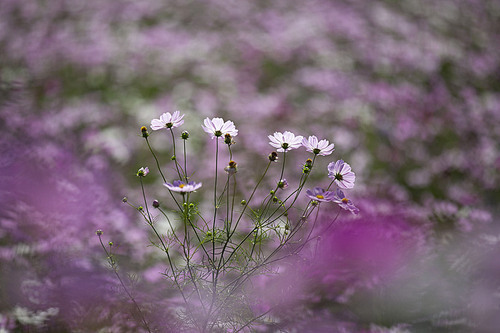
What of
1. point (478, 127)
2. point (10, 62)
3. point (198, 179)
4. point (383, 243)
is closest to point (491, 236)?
point (383, 243)

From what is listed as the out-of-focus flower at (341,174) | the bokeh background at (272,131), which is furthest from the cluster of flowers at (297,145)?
the bokeh background at (272,131)

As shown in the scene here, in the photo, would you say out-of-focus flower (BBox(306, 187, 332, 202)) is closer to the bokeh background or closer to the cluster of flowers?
the cluster of flowers

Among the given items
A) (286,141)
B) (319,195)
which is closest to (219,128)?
(286,141)

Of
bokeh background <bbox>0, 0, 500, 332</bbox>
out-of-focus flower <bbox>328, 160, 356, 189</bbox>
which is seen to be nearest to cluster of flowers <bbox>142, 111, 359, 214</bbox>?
out-of-focus flower <bbox>328, 160, 356, 189</bbox>

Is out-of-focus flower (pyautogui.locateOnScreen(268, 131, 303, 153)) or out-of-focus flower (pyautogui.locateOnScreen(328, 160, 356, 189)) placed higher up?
out-of-focus flower (pyautogui.locateOnScreen(268, 131, 303, 153))

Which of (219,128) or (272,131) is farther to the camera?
(272,131)

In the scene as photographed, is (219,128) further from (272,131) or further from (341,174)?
(272,131)

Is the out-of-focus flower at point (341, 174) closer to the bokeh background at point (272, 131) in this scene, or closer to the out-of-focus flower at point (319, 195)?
the out-of-focus flower at point (319, 195)

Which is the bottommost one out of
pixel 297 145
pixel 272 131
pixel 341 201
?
pixel 341 201
